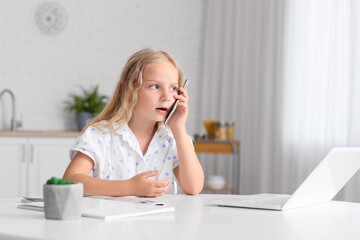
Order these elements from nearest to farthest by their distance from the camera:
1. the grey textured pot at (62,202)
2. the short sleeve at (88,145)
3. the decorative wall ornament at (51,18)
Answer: the grey textured pot at (62,202)
the short sleeve at (88,145)
the decorative wall ornament at (51,18)

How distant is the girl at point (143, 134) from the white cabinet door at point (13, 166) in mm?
2095

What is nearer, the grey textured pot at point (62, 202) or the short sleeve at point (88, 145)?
the grey textured pot at point (62, 202)

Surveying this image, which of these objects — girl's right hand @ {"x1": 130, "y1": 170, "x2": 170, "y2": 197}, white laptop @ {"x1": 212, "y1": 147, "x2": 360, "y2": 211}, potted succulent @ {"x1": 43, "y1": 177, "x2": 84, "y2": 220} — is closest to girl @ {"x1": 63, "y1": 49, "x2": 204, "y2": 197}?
girl's right hand @ {"x1": 130, "y1": 170, "x2": 170, "y2": 197}

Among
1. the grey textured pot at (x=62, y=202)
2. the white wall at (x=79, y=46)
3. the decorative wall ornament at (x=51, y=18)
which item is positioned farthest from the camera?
the decorative wall ornament at (x=51, y=18)

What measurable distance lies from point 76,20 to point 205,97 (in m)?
1.42

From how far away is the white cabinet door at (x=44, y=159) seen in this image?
159 inches

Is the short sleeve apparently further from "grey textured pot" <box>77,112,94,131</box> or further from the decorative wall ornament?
the decorative wall ornament

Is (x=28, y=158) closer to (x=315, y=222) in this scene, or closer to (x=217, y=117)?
(x=217, y=117)

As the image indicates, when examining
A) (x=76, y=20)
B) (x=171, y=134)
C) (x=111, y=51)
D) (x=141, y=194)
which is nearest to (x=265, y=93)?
(x=111, y=51)

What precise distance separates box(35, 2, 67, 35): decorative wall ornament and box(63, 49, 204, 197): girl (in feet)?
9.31

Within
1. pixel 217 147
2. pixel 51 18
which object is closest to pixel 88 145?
pixel 217 147

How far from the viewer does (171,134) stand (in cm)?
204

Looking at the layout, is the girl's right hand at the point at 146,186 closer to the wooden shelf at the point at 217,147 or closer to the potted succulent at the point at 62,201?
the potted succulent at the point at 62,201

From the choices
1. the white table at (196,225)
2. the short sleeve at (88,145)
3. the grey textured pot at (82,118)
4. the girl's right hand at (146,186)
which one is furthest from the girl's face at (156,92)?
the grey textured pot at (82,118)
